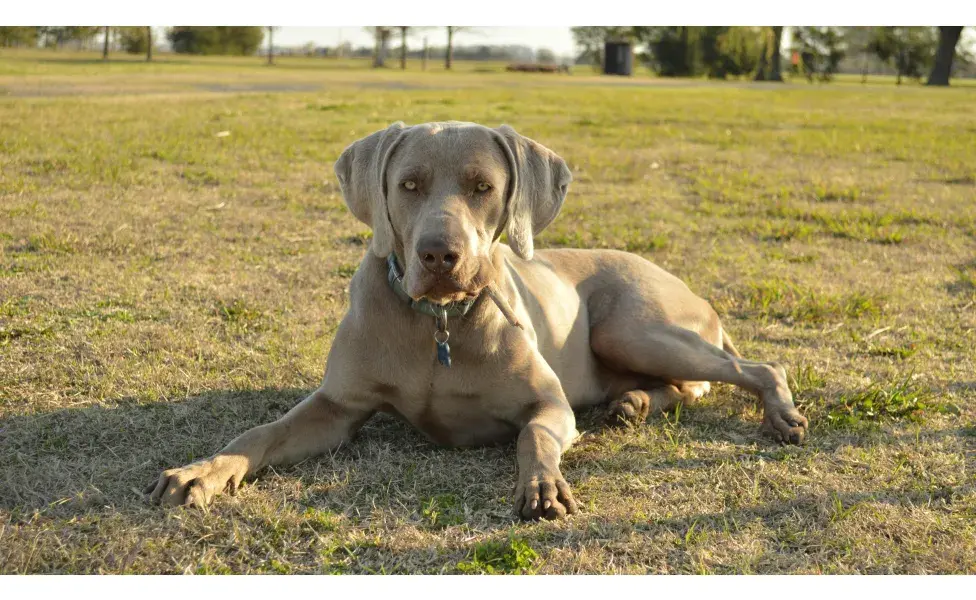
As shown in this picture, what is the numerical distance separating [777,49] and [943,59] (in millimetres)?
8285

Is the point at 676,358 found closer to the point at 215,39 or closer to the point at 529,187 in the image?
the point at 529,187

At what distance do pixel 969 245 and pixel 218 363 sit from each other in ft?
21.0

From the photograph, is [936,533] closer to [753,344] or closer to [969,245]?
[753,344]

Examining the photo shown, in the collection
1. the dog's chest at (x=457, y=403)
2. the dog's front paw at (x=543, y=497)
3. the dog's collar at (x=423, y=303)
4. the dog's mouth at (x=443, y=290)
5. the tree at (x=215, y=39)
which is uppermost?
the tree at (x=215, y=39)

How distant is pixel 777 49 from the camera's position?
2120 cm

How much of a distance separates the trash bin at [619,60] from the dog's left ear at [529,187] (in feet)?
90.8

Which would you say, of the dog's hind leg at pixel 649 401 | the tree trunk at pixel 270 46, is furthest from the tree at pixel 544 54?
the dog's hind leg at pixel 649 401

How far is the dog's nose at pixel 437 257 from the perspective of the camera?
10.0ft

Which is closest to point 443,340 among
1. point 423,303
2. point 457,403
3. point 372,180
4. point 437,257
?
point 423,303

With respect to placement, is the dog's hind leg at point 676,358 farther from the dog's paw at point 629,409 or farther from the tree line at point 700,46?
the tree line at point 700,46

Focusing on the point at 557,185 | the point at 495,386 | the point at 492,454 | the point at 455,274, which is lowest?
the point at 492,454

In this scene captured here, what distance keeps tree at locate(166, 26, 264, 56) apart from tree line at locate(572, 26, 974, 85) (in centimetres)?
502

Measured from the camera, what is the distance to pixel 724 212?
8.94m

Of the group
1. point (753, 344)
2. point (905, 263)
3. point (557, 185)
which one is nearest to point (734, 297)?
point (753, 344)
